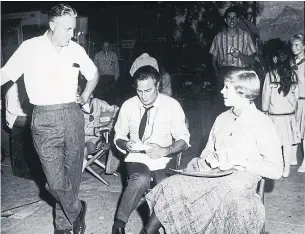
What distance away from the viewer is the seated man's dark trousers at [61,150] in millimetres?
3176

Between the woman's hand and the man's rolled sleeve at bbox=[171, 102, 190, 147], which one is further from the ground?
the man's rolled sleeve at bbox=[171, 102, 190, 147]

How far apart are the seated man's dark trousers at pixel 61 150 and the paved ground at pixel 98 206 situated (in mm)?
493

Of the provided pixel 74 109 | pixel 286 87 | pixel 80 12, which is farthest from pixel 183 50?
pixel 74 109

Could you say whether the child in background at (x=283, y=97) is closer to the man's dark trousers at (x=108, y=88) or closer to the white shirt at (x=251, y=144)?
the white shirt at (x=251, y=144)

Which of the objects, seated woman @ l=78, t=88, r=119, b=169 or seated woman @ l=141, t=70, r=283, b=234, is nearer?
seated woman @ l=141, t=70, r=283, b=234

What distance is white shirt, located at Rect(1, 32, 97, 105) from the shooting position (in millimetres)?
3150

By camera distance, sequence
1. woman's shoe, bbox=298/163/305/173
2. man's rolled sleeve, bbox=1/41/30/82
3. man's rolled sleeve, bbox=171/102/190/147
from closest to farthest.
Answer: man's rolled sleeve, bbox=1/41/30/82 → man's rolled sleeve, bbox=171/102/190/147 → woman's shoe, bbox=298/163/305/173

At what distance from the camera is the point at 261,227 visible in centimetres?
272

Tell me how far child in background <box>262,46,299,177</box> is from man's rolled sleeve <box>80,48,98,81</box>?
2740 mm

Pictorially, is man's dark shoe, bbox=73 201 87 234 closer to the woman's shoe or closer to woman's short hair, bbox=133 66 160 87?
woman's short hair, bbox=133 66 160 87

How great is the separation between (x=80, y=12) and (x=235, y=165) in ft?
41.7

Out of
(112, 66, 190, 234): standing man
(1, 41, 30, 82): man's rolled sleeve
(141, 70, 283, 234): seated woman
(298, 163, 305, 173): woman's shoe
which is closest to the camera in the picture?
(141, 70, 283, 234): seated woman

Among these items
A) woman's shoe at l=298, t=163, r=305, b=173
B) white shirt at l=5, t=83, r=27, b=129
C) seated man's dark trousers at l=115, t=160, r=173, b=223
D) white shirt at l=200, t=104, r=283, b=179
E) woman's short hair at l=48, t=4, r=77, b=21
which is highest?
woman's short hair at l=48, t=4, r=77, b=21

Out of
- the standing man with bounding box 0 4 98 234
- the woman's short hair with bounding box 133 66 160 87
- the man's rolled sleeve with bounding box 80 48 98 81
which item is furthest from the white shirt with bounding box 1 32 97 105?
the woman's short hair with bounding box 133 66 160 87
